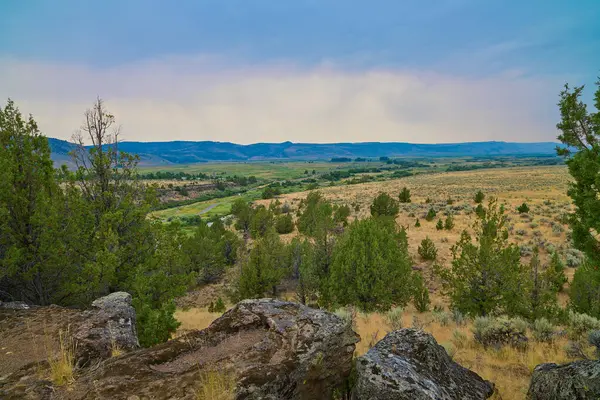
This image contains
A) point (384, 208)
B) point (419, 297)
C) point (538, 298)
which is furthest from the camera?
point (384, 208)

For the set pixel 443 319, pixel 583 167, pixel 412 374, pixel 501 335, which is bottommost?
pixel 443 319

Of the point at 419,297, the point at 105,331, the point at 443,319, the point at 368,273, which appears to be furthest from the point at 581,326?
the point at 105,331

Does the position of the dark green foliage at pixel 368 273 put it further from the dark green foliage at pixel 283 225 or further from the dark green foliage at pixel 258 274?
the dark green foliage at pixel 283 225

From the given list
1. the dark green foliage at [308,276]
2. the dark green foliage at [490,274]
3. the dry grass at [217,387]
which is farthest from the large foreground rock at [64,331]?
the dark green foliage at [490,274]

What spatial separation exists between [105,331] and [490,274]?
12268 millimetres

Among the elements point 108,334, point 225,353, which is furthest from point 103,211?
point 225,353

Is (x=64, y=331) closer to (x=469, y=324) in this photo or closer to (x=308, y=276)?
(x=469, y=324)

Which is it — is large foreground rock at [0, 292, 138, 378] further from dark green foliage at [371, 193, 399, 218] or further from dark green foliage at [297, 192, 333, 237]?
dark green foliage at [371, 193, 399, 218]

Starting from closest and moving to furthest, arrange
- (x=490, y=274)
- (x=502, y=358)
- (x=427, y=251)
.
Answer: (x=502, y=358) → (x=490, y=274) → (x=427, y=251)

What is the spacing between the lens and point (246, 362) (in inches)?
202

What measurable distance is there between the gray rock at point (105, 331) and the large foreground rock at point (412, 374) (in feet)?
15.5

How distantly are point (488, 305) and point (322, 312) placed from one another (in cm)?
879

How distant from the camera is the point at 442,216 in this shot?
38.9 metres

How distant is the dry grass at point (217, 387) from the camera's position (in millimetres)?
4160
